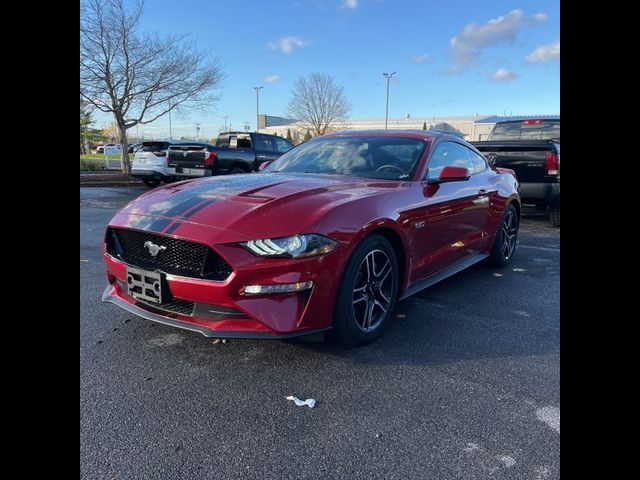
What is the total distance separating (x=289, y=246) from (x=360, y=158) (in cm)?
174

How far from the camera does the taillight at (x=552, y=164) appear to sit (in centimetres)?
769

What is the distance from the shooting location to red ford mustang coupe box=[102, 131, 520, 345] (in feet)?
8.55

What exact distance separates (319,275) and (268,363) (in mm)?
662

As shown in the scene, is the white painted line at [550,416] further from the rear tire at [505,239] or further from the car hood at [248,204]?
the rear tire at [505,239]

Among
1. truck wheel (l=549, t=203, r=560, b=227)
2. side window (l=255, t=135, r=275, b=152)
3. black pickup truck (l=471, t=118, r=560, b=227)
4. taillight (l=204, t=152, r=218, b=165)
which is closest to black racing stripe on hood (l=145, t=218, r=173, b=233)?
black pickup truck (l=471, t=118, r=560, b=227)

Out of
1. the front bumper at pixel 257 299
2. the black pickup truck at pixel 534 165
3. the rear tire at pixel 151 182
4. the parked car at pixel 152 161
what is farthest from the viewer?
the rear tire at pixel 151 182

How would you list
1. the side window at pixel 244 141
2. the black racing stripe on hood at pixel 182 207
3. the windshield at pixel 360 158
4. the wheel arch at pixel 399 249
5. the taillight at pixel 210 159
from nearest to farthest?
the black racing stripe on hood at pixel 182 207
the wheel arch at pixel 399 249
the windshield at pixel 360 158
the taillight at pixel 210 159
the side window at pixel 244 141

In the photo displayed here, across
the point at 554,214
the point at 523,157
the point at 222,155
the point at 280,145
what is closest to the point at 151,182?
the point at 222,155

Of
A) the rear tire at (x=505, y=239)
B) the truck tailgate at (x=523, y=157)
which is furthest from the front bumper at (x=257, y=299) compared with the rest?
the truck tailgate at (x=523, y=157)

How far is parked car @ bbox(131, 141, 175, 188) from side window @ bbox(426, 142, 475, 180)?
1040 centimetres

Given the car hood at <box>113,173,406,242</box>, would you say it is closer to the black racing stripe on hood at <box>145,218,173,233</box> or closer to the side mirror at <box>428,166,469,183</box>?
the black racing stripe on hood at <box>145,218,173,233</box>

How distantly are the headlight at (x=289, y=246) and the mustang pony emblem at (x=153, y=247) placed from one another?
587mm
